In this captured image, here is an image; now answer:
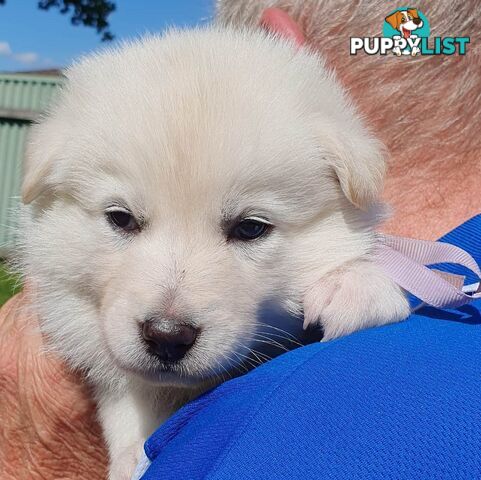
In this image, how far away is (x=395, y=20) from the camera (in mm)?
2637

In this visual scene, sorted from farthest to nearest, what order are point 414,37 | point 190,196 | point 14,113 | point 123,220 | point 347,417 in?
1. point 14,113
2. point 414,37
3. point 123,220
4. point 190,196
5. point 347,417

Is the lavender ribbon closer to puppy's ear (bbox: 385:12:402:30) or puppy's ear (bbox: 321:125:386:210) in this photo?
puppy's ear (bbox: 321:125:386:210)

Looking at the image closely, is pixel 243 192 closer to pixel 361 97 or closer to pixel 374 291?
pixel 374 291

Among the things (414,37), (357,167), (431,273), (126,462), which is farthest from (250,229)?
(414,37)

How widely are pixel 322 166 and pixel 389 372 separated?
3.40 feet

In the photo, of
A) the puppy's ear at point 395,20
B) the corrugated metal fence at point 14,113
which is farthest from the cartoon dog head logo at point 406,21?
the corrugated metal fence at point 14,113

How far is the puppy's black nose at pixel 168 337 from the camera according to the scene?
188cm

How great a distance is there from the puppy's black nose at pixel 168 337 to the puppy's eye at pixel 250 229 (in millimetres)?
413

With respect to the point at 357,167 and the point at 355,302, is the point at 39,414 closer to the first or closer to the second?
the point at 355,302

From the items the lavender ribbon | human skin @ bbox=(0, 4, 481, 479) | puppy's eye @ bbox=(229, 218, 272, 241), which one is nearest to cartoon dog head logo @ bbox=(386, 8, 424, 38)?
human skin @ bbox=(0, 4, 481, 479)

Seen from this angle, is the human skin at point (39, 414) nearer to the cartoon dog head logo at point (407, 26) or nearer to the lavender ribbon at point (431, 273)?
the lavender ribbon at point (431, 273)

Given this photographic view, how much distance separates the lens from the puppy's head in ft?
6.48

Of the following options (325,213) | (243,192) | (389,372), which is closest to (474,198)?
(325,213)

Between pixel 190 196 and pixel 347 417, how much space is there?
2.97 feet
